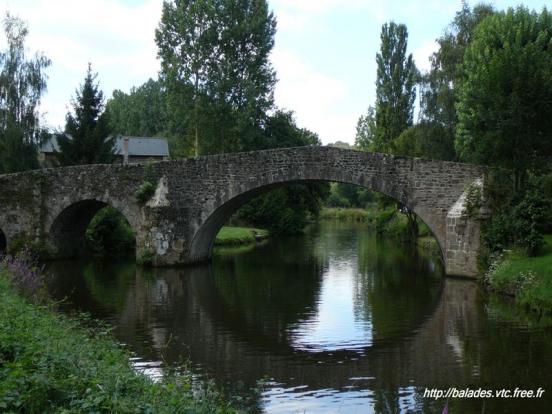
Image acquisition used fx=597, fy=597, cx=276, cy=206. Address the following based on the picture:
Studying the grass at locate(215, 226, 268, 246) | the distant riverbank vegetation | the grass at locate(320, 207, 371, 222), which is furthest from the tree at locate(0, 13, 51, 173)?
the grass at locate(320, 207, 371, 222)

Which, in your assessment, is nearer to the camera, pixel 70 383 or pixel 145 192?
pixel 70 383

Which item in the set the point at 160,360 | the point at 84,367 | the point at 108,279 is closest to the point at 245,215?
the point at 108,279

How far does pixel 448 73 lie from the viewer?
91.8ft

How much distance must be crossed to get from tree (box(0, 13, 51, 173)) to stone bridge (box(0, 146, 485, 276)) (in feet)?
25.1

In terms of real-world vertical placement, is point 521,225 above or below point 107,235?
above

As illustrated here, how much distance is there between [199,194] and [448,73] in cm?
1393

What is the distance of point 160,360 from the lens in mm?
9695

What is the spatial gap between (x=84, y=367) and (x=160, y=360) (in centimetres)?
384

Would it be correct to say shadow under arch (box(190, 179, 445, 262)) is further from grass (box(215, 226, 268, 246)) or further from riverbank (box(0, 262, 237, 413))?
riverbank (box(0, 262, 237, 413))

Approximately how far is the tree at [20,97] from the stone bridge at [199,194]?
25.1ft

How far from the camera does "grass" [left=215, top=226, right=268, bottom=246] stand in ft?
100

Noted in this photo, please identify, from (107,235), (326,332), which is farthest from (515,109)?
(107,235)

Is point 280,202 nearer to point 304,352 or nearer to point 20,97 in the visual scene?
point 20,97

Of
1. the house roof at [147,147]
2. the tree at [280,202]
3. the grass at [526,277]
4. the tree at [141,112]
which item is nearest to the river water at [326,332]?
the grass at [526,277]
